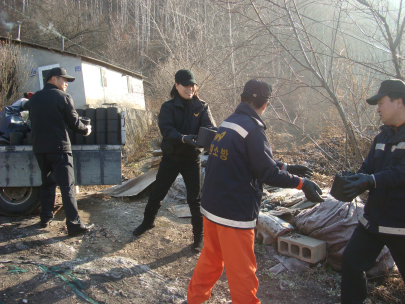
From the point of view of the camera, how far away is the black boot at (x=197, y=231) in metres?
3.38

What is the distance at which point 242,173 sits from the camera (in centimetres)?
197

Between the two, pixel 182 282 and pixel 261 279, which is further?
pixel 261 279

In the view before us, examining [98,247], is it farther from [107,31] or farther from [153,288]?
[107,31]

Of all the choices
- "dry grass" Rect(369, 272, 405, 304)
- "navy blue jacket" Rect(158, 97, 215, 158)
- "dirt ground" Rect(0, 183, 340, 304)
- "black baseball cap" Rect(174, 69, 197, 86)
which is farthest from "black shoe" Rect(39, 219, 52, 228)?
"dry grass" Rect(369, 272, 405, 304)

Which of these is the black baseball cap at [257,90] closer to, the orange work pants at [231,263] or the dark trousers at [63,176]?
the orange work pants at [231,263]

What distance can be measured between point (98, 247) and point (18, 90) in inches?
438

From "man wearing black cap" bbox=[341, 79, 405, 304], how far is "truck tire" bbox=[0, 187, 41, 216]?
13.5ft

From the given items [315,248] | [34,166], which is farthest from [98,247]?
[315,248]

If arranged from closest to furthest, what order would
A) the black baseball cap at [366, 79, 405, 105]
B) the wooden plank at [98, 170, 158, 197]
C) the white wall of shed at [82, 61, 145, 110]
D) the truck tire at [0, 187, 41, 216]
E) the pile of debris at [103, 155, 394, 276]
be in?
the black baseball cap at [366, 79, 405, 105] < the pile of debris at [103, 155, 394, 276] < the truck tire at [0, 187, 41, 216] < the wooden plank at [98, 170, 158, 197] < the white wall of shed at [82, 61, 145, 110]

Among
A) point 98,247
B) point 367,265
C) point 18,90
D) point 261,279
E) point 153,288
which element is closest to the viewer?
point 367,265

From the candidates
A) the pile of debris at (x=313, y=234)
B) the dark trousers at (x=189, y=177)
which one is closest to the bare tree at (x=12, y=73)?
the dark trousers at (x=189, y=177)

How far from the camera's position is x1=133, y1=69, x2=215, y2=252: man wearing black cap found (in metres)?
3.21

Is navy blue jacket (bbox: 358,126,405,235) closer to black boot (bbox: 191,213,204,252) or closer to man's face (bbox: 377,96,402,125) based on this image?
man's face (bbox: 377,96,402,125)

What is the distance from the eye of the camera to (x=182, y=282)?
9.19 feet
